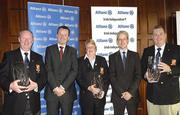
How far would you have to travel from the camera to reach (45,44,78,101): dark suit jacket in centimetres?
405

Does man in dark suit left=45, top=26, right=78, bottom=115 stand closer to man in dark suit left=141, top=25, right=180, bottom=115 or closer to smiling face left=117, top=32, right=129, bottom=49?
smiling face left=117, top=32, right=129, bottom=49

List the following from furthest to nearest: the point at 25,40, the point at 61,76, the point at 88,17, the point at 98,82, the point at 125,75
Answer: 1. the point at 88,17
2. the point at 125,75
3. the point at 61,76
4. the point at 98,82
5. the point at 25,40

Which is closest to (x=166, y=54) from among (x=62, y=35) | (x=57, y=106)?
(x=62, y=35)

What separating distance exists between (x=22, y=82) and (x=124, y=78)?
144cm

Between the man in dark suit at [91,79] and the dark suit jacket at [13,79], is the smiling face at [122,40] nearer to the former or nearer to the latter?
the man in dark suit at [91,79]

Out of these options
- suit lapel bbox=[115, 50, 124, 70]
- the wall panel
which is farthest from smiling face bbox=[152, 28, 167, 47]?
the wall panel

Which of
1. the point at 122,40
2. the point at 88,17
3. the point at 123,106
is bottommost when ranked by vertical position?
the point at 123,106

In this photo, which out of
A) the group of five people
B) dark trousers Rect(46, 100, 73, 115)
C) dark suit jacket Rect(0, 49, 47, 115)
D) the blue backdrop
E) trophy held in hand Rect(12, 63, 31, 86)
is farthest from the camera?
the blue backdrop

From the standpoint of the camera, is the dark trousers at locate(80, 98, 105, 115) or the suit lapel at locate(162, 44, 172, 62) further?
the dark trousers at locate(80, 98, 105, 115)

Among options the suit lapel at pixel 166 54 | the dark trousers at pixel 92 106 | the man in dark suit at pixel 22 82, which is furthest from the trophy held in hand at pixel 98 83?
the suit lapel at pixel 166 54

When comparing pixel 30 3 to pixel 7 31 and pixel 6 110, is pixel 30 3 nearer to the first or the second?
pixel 7 31

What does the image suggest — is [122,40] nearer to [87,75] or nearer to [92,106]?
[87,75]

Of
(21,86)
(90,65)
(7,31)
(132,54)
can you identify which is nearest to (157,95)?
(132,54)

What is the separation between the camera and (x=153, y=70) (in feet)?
12.6
